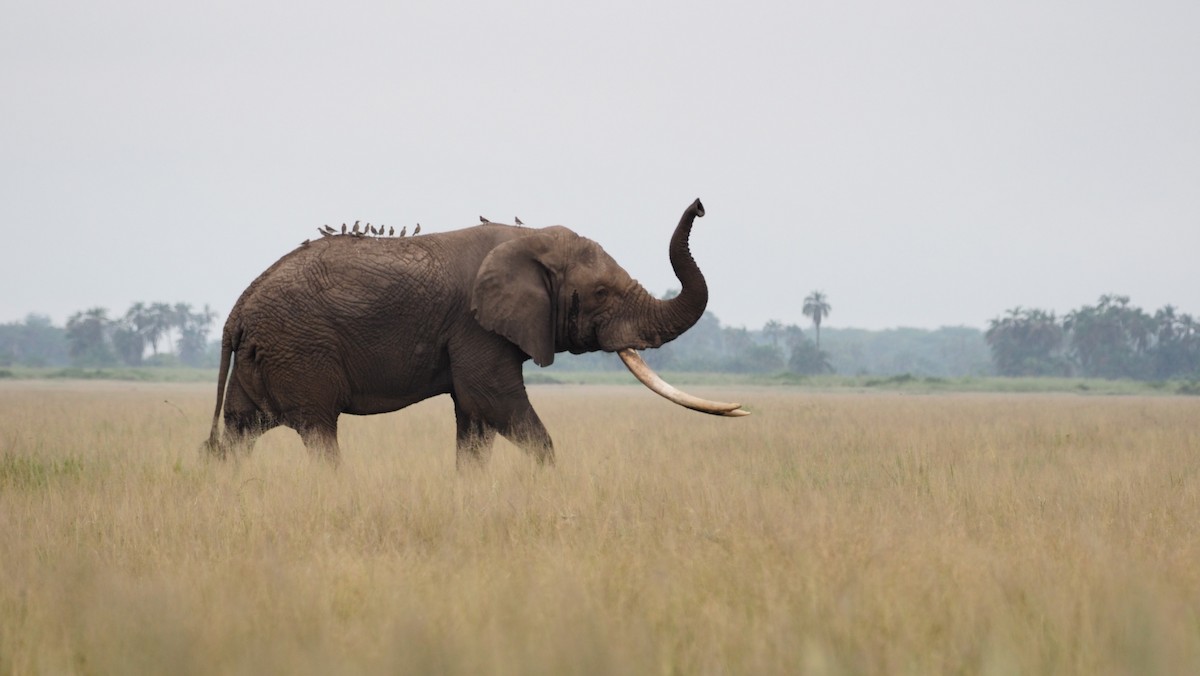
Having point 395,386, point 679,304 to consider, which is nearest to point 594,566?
point 679,304

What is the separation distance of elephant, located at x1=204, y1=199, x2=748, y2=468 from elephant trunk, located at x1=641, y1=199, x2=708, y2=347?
0.04ft

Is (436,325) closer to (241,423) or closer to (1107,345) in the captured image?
(241,423)

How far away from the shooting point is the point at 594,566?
5453 millimetres

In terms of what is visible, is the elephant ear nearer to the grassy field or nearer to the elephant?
the elephant

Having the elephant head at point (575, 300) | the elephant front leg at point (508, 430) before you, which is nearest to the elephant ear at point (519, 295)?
the elephant head at point (575, 300)

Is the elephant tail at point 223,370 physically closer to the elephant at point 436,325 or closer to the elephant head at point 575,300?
the elephant at point 436,325

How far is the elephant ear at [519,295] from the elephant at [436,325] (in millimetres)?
11

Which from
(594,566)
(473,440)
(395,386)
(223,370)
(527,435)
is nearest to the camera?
(594,566)

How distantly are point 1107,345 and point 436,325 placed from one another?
89447mm

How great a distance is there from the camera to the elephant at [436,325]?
9.35m

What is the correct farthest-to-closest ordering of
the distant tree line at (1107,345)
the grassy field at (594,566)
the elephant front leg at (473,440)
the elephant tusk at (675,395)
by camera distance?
the distant tree line at (1107,345), the elephant front leg at (473,440), the elephant tusk at (675,395), the grassy field at (594,566)

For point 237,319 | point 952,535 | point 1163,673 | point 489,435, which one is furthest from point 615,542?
point 237,319

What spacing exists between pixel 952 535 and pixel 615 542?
1.74 metres

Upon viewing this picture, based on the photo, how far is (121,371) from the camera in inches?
2611
